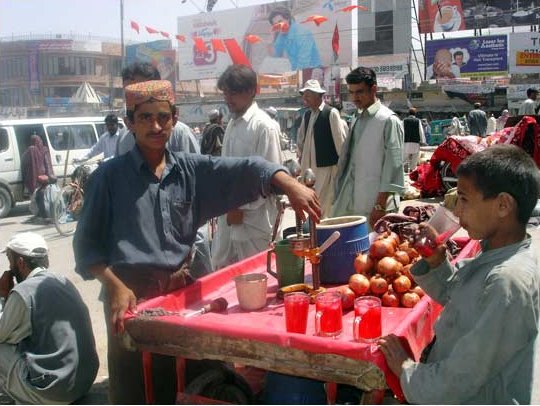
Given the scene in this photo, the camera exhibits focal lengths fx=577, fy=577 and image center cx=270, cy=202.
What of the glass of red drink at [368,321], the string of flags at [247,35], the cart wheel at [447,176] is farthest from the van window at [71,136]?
the string of flags at [247,35]

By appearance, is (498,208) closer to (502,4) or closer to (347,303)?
(347,303)

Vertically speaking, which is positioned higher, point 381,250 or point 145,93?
point 145,93

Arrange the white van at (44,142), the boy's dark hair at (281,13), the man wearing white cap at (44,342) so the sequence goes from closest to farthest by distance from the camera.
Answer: the man wearing white cap at (44,342) < the white van at (44,142) < the boy's dark hair at (281,13)

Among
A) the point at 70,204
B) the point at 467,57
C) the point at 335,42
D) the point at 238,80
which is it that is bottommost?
the point at 70,204

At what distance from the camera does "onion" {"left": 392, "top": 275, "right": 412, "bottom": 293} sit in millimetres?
2240

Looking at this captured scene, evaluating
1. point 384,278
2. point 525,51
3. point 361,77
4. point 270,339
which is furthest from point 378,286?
point 525,51

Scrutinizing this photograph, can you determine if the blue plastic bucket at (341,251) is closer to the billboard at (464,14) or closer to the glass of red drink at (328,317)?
the glass of red drink at (328,317)

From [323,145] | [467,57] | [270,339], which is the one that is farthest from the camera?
[467,57]

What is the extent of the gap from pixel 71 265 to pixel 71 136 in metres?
4.90

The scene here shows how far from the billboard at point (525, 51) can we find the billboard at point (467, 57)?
0.46 meters

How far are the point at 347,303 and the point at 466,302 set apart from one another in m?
0.71

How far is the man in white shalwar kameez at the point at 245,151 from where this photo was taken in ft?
11.5

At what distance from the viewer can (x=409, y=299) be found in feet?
7.25

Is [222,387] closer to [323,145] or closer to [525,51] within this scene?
[323,145]
